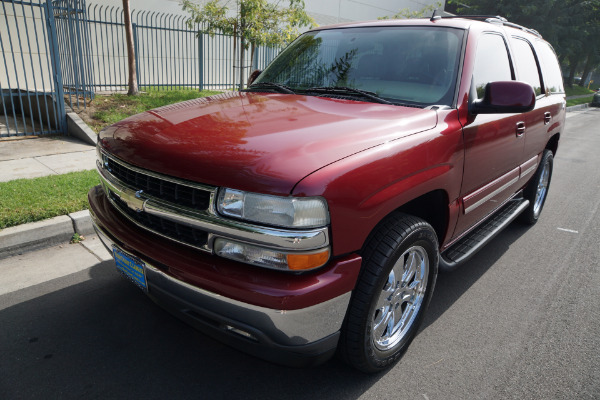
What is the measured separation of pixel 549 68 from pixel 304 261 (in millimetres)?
4152

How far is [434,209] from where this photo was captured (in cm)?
270

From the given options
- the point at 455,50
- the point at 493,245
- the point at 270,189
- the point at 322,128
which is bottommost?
the point at 493,245

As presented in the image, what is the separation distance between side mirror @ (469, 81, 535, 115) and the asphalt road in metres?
1.46

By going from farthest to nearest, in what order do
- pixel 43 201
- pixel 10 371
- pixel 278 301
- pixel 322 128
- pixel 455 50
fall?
pixel 43 201, pixel 455 50, pixel 10 371, pixel 322 128, pixel 278 301

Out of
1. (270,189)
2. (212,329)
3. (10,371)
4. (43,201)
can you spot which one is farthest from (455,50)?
(43,201)

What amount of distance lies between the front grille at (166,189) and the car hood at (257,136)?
62 mm

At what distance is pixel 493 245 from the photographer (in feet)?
14.3

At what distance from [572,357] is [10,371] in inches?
130

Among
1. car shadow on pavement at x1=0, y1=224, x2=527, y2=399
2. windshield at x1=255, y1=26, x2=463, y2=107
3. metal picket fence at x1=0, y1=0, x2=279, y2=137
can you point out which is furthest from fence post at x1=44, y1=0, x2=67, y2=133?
windshield at x1=255, y1=26, x2=463, y2=107

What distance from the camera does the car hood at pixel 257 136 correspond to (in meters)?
1.84

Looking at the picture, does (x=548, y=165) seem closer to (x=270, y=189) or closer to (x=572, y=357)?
(x=572, y=357)

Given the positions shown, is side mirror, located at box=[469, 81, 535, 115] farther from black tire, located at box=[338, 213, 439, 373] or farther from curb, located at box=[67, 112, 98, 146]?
curb, located at box=[67, 112, 98, 146]

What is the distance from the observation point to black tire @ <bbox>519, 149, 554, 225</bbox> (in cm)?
459

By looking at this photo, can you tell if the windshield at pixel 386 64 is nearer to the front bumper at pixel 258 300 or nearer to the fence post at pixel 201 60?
the front bumper at pixel 258 300
